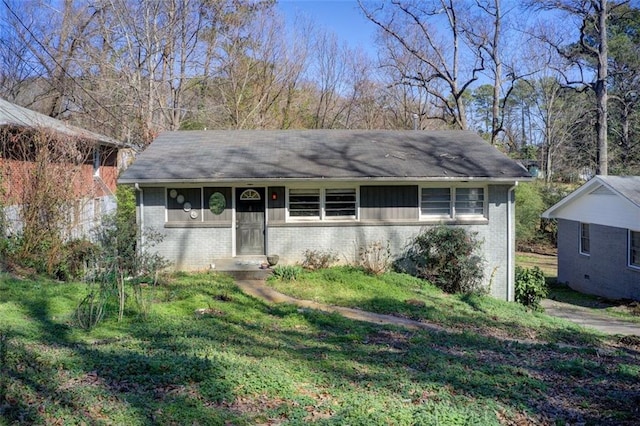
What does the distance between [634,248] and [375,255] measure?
8784 millimetres

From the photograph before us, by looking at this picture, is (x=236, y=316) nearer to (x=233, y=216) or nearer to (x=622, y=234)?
(x=233, y=216)

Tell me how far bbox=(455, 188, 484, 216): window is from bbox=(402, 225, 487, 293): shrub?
2.80 ft

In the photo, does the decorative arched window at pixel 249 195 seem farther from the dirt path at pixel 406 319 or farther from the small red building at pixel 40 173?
the small red building at pixel 40 173

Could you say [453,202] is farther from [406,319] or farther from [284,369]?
[284,369]

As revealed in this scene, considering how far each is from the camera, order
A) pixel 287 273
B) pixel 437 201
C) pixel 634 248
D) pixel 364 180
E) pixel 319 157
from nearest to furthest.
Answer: pixel 287 273
pixel 364 180
pixel 437 201
pixel 319 157
pixel 634 248

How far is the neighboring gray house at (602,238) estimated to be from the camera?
16.0 m

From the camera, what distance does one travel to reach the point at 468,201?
557 inches

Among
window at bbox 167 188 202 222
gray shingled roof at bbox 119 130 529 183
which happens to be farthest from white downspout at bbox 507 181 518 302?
window at bbox 167 188 202 222

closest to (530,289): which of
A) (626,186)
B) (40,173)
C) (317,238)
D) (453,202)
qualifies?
(453,202)

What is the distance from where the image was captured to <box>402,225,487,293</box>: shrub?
42.8 feet

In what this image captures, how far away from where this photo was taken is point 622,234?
53.6ft

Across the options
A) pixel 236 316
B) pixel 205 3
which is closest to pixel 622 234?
pixel 236 316

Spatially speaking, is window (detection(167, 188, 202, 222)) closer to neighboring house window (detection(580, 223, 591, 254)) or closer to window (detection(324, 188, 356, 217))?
window (detection(324, 188, 356, 217))

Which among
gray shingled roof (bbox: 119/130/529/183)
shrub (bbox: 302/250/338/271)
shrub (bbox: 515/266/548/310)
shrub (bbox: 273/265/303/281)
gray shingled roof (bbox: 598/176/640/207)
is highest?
gray shingled roof (bbox: 119/130/529/183)
